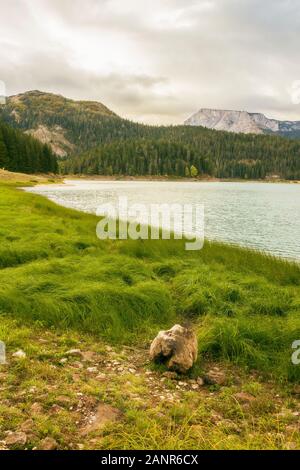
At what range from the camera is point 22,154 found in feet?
377

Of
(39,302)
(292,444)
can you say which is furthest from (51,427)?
(39,302)

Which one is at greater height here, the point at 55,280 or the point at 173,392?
the point at 55,280

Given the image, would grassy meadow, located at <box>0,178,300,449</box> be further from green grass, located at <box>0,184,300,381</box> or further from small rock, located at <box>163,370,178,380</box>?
small rock, located at <box>163,370,178,380</box>

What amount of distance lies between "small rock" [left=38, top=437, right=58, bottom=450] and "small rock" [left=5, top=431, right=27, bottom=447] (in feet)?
0.82

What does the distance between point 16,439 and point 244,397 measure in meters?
3.99

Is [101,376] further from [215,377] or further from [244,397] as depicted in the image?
[244,397]

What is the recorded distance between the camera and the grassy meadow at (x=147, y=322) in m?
5.36

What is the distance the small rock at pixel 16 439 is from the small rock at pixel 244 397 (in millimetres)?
3734

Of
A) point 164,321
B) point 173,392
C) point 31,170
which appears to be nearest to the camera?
point 173,392

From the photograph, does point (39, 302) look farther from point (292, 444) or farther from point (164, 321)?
point (292, 444)

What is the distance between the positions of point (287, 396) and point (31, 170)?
123113 mm

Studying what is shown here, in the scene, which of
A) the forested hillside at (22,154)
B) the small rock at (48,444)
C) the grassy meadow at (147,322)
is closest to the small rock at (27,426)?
the grassy meadow at (147,322)

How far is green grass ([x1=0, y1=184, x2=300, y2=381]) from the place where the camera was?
8.72 metres
